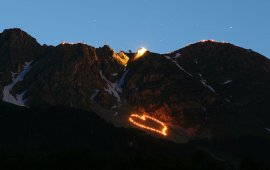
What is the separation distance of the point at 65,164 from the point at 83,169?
5.26 metres

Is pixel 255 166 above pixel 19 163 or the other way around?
above

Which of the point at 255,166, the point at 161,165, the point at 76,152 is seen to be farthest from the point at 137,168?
the point at 255,166

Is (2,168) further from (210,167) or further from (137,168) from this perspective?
(210,167)

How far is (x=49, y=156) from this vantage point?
184000mm

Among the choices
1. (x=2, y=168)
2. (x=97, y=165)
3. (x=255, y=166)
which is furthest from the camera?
(x=255, y=166)

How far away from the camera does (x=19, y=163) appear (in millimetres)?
168625

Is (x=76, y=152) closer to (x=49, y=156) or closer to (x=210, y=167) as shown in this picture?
(x=49, y=156)

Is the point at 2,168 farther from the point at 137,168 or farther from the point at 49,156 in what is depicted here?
the point at 137,168

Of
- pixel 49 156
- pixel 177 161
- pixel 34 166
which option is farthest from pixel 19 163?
pixel 177 161

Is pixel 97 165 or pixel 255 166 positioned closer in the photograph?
pixel 97 165

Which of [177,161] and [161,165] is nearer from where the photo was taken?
[161,165]

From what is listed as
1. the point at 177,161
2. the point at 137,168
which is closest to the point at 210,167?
the point at 177,161

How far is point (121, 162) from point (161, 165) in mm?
14416

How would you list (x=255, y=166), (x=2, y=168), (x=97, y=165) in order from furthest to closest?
(x=255, y=166), (x=97, y=165), (x=2, y=168)
